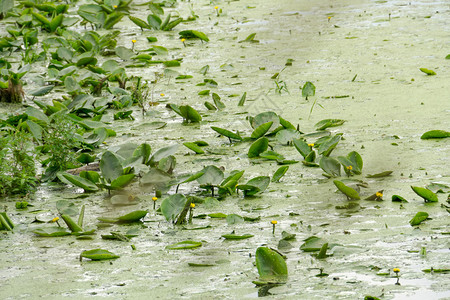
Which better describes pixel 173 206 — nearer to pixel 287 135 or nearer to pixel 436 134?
pixel 287 135

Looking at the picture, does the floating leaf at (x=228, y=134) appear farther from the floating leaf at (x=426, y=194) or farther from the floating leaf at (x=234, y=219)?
the floating leaf at (x=426, y=194)

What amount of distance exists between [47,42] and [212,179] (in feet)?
9.12

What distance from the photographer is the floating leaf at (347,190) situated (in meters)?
2.37

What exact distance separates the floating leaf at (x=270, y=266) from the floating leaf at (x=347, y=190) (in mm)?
608

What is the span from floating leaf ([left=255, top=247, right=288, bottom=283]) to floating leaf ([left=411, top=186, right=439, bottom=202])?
0.69m

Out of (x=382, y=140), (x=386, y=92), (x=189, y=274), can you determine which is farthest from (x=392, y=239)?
(x=386, y=92)

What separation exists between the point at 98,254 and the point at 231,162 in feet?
3.38

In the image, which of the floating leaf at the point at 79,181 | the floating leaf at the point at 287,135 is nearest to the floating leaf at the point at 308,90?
the floating leaf at the point at 287,135

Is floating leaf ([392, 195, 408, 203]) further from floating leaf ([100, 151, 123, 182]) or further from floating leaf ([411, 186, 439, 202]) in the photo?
floating leaf ([100, 151, 123, 182])

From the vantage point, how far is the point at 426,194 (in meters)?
2.30

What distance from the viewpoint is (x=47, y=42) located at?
4.95m

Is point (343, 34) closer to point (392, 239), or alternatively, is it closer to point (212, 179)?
point (212, 179)

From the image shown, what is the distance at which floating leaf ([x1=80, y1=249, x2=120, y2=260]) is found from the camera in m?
2.05

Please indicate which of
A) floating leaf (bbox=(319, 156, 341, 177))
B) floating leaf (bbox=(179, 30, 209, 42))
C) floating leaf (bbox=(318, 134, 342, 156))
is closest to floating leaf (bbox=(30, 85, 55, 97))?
floating leaf (bbox=(179, 30, 209, 42))
